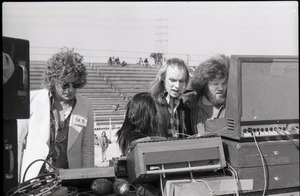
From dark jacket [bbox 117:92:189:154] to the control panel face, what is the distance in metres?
0.47

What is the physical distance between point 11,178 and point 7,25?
1.85 ft

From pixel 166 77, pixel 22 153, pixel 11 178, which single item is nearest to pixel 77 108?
pixel 22 153

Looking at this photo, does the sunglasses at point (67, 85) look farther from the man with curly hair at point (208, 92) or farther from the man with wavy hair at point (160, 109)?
the man with curly hair at point (208, 92)

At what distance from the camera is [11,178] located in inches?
54.7

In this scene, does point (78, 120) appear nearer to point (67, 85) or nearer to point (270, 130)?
point (67, 85)

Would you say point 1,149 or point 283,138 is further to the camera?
point 283,138

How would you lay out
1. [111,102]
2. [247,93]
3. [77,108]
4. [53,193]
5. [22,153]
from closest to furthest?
[53,193] → [247,93] → [22,153] → [77,108] → [111,102]

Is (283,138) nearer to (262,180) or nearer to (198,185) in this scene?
(262,180)

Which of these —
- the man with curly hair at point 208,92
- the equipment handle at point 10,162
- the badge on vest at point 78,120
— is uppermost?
the man with curly hair at point 208,92

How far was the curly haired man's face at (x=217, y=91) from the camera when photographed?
1910 mm

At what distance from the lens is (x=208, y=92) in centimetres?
195

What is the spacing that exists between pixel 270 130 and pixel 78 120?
1.00 metres

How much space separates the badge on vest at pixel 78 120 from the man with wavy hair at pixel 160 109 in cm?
27

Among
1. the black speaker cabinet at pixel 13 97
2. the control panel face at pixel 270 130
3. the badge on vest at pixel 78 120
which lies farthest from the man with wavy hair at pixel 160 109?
the black speaker cabinet at pixel 13 97
